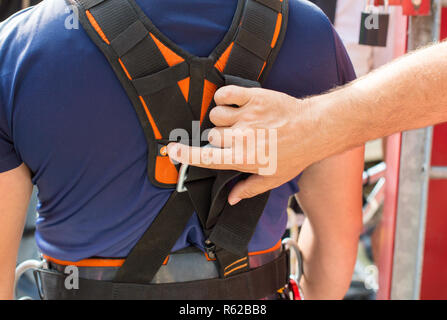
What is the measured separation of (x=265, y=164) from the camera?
105 cm

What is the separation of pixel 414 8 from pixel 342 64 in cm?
50

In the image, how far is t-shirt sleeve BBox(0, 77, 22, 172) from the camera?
3.24ft

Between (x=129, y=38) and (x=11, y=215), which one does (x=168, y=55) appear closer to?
(x=129, y=38)

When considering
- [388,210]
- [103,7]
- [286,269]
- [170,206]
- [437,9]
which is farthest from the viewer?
[388,210]

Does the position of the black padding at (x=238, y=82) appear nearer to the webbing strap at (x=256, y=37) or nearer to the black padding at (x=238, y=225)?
the webbing strap at (x=256, y=37)

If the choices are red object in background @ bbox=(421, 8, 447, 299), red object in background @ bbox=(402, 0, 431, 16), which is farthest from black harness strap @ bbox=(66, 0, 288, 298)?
red object in background @ bbox=(421, 8, 447, 299)

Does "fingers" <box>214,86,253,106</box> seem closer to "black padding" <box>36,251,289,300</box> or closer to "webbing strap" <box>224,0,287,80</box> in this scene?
"webbing strap" <box>224,0,287,80</box>

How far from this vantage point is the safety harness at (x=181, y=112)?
3.19 ft

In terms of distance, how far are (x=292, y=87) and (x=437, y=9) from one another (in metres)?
0.73

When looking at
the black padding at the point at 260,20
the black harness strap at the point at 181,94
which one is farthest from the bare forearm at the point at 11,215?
the black padding at the point at 260,20

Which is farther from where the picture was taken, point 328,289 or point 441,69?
point 328,289

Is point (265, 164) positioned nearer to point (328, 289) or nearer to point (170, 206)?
point (170, 206)

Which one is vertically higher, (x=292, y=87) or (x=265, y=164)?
(x=292, y=87)
